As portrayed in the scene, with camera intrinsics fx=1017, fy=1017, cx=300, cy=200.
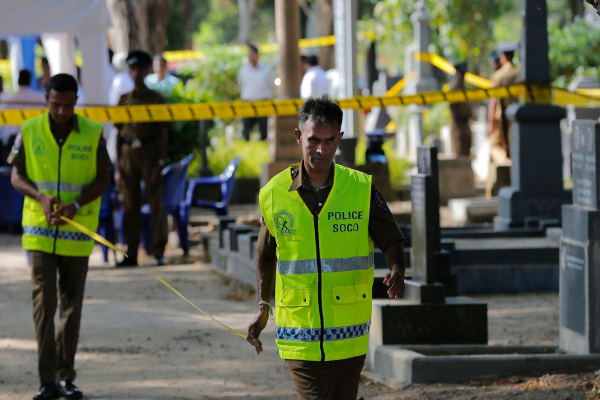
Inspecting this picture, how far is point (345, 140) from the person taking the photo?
12828mm

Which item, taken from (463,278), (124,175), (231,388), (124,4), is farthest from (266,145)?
(231,388)

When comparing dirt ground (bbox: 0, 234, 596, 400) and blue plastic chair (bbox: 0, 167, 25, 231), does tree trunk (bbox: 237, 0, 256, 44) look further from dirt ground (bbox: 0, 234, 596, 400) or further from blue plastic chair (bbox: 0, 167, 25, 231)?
dirt ground (bbox: 0, 234, 596, 400)

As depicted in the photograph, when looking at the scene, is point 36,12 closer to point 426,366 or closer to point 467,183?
point 467,183

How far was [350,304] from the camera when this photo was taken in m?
3.94

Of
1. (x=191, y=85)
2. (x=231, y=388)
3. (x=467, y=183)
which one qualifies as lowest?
(x=231, y=388)

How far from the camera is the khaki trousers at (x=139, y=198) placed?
10.9 metres

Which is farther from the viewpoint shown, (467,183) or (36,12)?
(467,183)

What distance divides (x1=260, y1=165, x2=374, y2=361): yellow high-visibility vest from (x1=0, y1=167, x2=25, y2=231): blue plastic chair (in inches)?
348

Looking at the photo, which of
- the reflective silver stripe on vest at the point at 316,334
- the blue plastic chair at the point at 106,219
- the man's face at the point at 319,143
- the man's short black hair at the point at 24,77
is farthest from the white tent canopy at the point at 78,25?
the reflective silver stripe on vest at the point at 316,334

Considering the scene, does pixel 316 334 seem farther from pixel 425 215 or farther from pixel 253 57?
pixel 253 57

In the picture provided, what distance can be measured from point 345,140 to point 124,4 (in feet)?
20.9

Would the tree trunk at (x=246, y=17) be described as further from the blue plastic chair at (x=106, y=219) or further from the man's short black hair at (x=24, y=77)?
the blue plastic chair at (x=106, y=219)

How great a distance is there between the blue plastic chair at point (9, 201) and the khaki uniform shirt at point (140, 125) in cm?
215

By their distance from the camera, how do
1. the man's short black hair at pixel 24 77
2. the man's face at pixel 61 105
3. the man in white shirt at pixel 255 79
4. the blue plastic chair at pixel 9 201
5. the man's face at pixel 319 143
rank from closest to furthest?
the man's face at pixel 319 143 → the man's face at pixel 61 105 → the blue plastic chair at pixel 9 201 → the man's short black hair at pixel 24 77 → the man in white shirt at pixel 255 79
